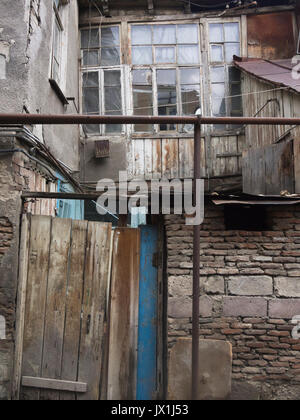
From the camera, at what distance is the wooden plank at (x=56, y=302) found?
3271mm

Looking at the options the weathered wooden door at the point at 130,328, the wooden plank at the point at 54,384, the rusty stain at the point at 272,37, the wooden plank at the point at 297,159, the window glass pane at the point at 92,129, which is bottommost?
the wooden plank at the point at 54,384

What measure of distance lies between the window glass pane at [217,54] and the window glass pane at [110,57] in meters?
2.15

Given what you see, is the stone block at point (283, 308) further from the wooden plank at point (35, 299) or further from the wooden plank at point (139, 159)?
the wooden plank at point (139, 159)

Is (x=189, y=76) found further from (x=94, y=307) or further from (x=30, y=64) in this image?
(x=94, y=307)

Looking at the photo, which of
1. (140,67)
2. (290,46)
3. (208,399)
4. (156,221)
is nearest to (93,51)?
(140,67)

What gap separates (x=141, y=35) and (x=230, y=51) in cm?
206

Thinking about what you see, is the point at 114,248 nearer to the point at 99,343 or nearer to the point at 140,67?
the point at 99,343

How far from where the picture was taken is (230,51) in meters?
8.06

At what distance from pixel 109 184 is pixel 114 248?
4.54 metres

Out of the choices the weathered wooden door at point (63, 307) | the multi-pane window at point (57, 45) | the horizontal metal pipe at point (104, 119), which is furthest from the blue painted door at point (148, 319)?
the multi-pane window at point (57, 45)

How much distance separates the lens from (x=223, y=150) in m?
7.79

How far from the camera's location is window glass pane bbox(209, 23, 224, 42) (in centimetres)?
808

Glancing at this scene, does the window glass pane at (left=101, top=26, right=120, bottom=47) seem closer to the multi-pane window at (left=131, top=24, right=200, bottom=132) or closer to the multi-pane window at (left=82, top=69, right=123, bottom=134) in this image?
the multi-pane window at (left=131, top=24, right=200, bottom=132)

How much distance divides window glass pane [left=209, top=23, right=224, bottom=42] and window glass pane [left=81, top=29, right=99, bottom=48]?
2601 millimetres
